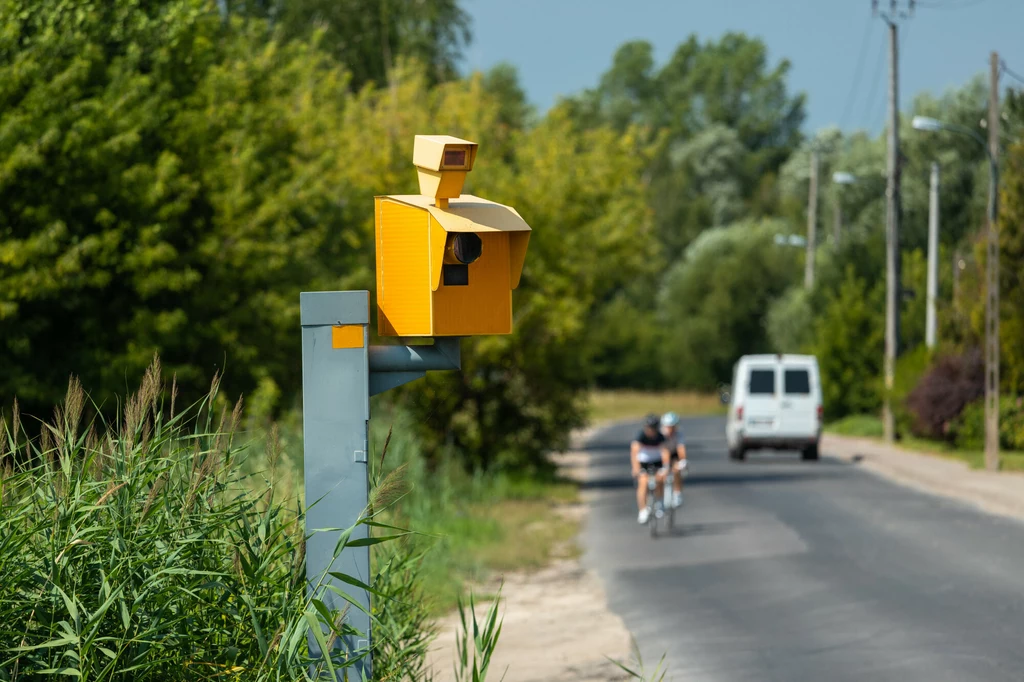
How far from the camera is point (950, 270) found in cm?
4288

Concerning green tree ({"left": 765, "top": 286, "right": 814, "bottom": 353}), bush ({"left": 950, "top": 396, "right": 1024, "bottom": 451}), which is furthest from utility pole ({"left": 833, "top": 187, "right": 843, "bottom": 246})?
bush ({"left": 950, "top": 396, "right": 1024, "bottom": 451})

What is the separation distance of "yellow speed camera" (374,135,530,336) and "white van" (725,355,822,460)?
26.9 meters

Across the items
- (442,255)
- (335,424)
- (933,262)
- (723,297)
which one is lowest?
(723,297)

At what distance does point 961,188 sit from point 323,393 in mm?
51851

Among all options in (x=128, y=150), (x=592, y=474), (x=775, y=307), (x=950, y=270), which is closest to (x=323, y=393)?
(x=128, y=150)

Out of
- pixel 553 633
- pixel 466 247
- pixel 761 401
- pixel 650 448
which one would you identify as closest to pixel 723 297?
pixel 761 401

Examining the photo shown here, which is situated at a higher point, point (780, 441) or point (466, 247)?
point (466, 247)

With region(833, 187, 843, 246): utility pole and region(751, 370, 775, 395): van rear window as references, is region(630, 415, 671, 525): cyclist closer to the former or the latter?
region(751, 370, 775, 395): van rear window

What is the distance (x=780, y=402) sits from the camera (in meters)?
31.7

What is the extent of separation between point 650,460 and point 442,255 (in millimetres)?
12756

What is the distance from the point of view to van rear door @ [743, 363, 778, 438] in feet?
104

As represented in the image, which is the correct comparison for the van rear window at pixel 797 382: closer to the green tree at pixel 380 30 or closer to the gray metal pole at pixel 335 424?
the green tree at pixel 380 30

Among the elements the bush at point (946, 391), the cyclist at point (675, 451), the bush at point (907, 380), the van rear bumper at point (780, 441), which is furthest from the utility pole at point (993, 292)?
the cyclist at point (675, 451)

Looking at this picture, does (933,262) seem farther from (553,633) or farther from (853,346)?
(553,633)
